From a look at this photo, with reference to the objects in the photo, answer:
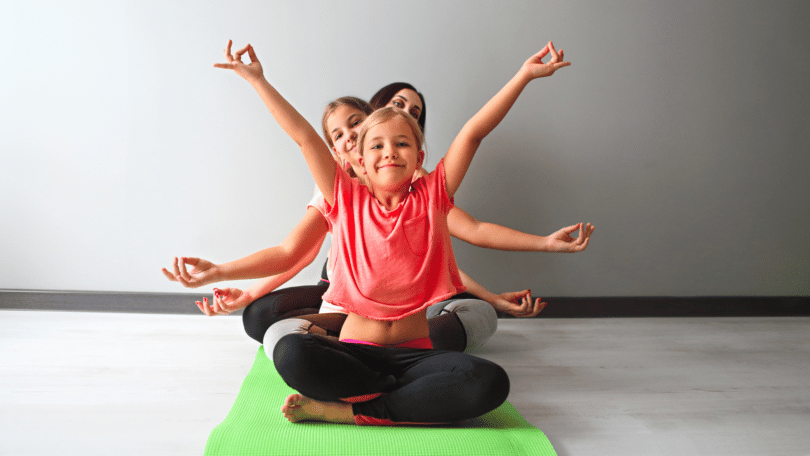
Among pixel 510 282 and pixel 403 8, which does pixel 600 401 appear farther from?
pixel 403 8

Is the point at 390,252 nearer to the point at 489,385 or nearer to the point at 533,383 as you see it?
the point at 489,385

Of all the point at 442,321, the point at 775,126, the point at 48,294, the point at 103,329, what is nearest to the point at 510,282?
the point at 442,321

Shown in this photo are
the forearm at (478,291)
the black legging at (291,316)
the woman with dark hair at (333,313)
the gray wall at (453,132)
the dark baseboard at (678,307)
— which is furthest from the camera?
the dark baseboard at (678,307)

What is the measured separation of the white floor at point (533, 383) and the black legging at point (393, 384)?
0.20 meters

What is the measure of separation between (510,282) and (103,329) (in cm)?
161

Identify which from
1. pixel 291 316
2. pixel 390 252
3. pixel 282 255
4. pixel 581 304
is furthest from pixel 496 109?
pixel 581 304

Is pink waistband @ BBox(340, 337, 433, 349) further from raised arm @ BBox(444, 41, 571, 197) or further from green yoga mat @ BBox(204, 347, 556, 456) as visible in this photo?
raised arm @ BBox(444, 41, 571, 197)

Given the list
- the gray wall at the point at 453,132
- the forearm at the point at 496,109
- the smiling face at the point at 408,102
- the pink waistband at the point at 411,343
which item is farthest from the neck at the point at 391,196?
the gray wall at the point at 453,132

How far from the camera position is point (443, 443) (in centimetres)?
96

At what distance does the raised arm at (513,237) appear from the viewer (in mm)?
1150

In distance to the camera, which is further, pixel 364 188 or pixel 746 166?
pixel 746 166

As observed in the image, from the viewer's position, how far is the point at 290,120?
1055 millimetres

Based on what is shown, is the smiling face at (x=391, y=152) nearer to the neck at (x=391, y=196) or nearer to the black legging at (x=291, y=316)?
the neck at (x=391, y=196)

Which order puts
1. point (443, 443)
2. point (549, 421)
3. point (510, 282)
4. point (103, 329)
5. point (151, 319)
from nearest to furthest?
point (443, 443), point (549, 421), point (103, 329), point (151, 319), point (510, 282)
